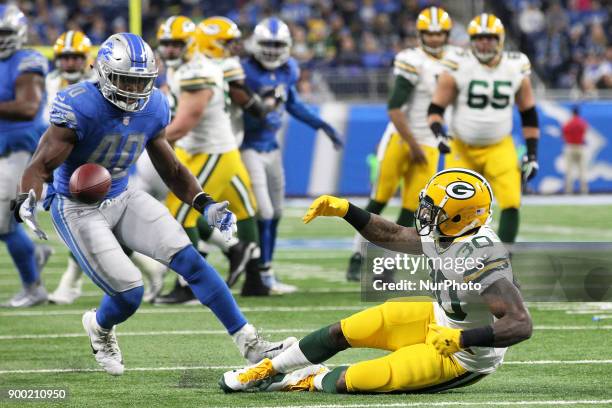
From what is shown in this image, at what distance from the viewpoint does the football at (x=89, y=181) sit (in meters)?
5.34

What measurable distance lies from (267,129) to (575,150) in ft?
30.5

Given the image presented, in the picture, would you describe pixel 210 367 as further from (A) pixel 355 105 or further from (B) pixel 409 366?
(A) pixel 355 105

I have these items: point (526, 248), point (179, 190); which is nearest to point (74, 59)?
point (179, 190)

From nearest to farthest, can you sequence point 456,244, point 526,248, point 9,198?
point 456,244 → point 9,198 → point 526,248

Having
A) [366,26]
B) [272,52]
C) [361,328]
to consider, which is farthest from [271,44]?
[366,26]

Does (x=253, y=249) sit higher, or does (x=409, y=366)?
(x=409, y=366)

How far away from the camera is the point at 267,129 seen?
8.70 m

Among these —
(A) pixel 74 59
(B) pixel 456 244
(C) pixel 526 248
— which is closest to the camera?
(B) pixel 456 244

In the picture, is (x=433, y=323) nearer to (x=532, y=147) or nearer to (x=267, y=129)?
(x=532, y=147)

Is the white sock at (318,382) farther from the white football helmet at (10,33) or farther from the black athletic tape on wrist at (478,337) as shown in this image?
the white football helmet at (10,33)

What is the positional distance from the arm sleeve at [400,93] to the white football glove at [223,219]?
11.9 ft

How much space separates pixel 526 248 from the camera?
32.8 feet

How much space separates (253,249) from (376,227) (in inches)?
125

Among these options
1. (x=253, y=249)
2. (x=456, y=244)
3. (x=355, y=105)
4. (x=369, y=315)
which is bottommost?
(x=355, y=105)
